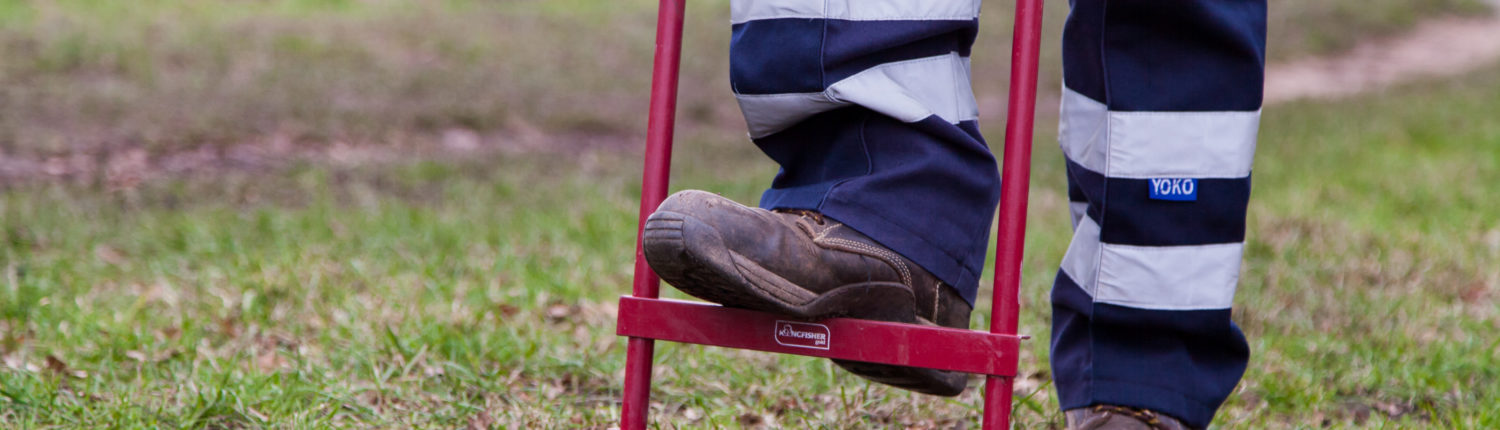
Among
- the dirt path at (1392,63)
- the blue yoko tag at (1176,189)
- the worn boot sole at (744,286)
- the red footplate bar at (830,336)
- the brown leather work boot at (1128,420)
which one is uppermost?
Result: the blue yoko tag at (1176,189)

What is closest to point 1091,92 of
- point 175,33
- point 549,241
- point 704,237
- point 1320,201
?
point 704,237

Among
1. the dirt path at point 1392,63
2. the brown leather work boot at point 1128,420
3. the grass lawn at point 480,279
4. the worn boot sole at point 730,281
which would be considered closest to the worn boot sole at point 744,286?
the worn boot sole at point 730,281

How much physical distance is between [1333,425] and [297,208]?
13.7 ft

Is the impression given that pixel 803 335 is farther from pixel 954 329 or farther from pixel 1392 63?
pixel 1392 63

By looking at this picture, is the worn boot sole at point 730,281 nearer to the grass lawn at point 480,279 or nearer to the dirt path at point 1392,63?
the grass lawn at point 480,279

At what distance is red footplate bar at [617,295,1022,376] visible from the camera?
57.3 inches

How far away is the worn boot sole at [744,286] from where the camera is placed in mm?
1361

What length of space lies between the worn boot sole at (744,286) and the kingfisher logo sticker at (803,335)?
1.0 inches

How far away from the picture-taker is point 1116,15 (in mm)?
1690

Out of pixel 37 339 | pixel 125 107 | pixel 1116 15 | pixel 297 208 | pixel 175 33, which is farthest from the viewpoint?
pixel 175 33

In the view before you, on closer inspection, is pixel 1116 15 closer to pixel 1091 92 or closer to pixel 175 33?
pixel 1091 92

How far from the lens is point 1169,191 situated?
1.66 metres

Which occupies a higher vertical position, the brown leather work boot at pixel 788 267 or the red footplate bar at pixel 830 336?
the brown leather work boot at pixel 788 267

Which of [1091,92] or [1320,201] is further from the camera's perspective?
[1320,201]
